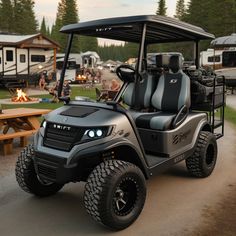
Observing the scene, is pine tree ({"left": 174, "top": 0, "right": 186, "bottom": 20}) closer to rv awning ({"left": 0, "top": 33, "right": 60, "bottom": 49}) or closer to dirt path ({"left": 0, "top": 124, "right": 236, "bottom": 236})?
rv awning ({"left": 0, "top": 33, "right": 60, "bottom": 49})

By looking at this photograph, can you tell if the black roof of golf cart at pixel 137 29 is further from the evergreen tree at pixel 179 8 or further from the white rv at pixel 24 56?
the evergreen tree at pixel 179 8

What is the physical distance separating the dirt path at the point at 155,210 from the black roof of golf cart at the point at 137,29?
2156mm

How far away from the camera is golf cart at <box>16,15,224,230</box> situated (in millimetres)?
3686

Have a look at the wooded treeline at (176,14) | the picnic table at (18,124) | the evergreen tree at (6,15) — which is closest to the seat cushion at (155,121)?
the picnic table at (18,124)

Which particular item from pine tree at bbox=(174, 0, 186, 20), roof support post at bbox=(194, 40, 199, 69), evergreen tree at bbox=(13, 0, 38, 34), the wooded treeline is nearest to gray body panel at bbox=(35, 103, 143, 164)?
roof support post at bbox=(194, 40, 199, 69)

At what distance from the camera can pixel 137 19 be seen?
4.00m

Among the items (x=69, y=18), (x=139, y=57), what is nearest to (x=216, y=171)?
(x=139, y=57)

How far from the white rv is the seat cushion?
65.2ft

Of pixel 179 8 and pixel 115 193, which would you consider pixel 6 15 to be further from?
pixel 115 193

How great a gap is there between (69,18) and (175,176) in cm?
5937

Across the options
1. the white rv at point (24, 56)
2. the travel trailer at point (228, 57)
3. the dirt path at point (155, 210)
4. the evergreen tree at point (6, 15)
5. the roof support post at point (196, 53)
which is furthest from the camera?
the evergreen tree at point (6, 15)

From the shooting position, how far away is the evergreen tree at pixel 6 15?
59.8 m

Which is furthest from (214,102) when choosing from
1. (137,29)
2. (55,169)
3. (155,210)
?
(55,169)

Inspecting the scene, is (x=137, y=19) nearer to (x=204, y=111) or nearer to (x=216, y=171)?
(x=204, y=111)
